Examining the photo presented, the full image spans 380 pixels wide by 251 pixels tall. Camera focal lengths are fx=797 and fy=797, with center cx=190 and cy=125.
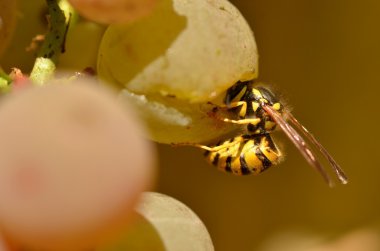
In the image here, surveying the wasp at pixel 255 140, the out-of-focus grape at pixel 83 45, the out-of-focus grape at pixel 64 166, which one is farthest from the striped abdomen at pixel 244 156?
the out-of-focus grape at pixel 64 166

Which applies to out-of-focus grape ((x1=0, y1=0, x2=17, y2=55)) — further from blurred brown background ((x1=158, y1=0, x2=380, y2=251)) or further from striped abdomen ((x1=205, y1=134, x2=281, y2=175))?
blurred brown background ((x1=158, y1=0, x2=380, y2=251))

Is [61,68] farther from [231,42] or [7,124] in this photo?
[7,124]

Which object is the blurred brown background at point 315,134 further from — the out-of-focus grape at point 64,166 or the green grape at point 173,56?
the out-of-focus grape at point 64,166

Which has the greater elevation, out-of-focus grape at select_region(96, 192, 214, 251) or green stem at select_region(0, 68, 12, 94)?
green stem at select_region(0, 68, 12, 94)

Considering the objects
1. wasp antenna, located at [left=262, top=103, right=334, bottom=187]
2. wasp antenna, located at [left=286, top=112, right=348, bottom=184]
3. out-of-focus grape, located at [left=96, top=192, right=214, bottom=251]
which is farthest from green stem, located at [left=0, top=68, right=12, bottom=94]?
wasp antenna, located at [left=286, top=112, right=348, bottom=184]

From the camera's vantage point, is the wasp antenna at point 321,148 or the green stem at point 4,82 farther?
the wasp antenna at point 321,148

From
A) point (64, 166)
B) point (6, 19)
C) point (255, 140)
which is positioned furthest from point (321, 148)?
point (64, 166)

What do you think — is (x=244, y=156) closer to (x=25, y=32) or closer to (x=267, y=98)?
(x=267, y=98)
